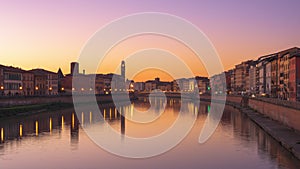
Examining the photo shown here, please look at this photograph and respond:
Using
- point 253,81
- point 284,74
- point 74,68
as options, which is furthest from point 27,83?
point 253,81

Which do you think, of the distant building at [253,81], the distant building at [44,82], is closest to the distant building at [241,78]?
the distant building at [253,81]

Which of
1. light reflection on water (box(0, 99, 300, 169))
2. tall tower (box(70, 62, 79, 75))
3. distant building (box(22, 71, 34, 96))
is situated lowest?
light reflection on water (box(0, 99, 300, 169))

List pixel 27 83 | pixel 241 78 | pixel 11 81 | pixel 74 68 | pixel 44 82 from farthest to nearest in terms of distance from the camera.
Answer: pixel 241 78
pixel 74 68
pixel 44 82
pixel 27 83
pixel 11 81

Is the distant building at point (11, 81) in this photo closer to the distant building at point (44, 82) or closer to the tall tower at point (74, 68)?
the distant building at point (44, 82)

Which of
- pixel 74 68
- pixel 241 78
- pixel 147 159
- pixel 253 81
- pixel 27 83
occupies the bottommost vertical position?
pixel 147 159

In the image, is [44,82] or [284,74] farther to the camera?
[44,82]

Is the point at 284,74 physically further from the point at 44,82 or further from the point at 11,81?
the point at 44,82

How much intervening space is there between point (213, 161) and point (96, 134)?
1867 centimetres

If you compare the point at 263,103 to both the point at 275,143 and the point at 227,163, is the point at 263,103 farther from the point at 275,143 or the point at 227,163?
the point at 227,163

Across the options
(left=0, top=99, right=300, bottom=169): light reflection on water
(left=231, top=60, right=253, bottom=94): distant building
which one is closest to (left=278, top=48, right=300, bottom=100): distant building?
(left=0, top=99, right=300, bottom=169): light reflection on water

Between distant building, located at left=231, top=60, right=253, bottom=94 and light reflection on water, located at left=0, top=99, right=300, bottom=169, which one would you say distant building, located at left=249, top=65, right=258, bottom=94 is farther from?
light reflection on water, located at left=0, top=99, right=300, bottom=169

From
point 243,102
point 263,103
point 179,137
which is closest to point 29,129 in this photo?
point 179,137

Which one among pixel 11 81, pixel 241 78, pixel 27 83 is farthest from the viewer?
pixel 241 78

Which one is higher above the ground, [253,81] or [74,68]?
[74,68]
